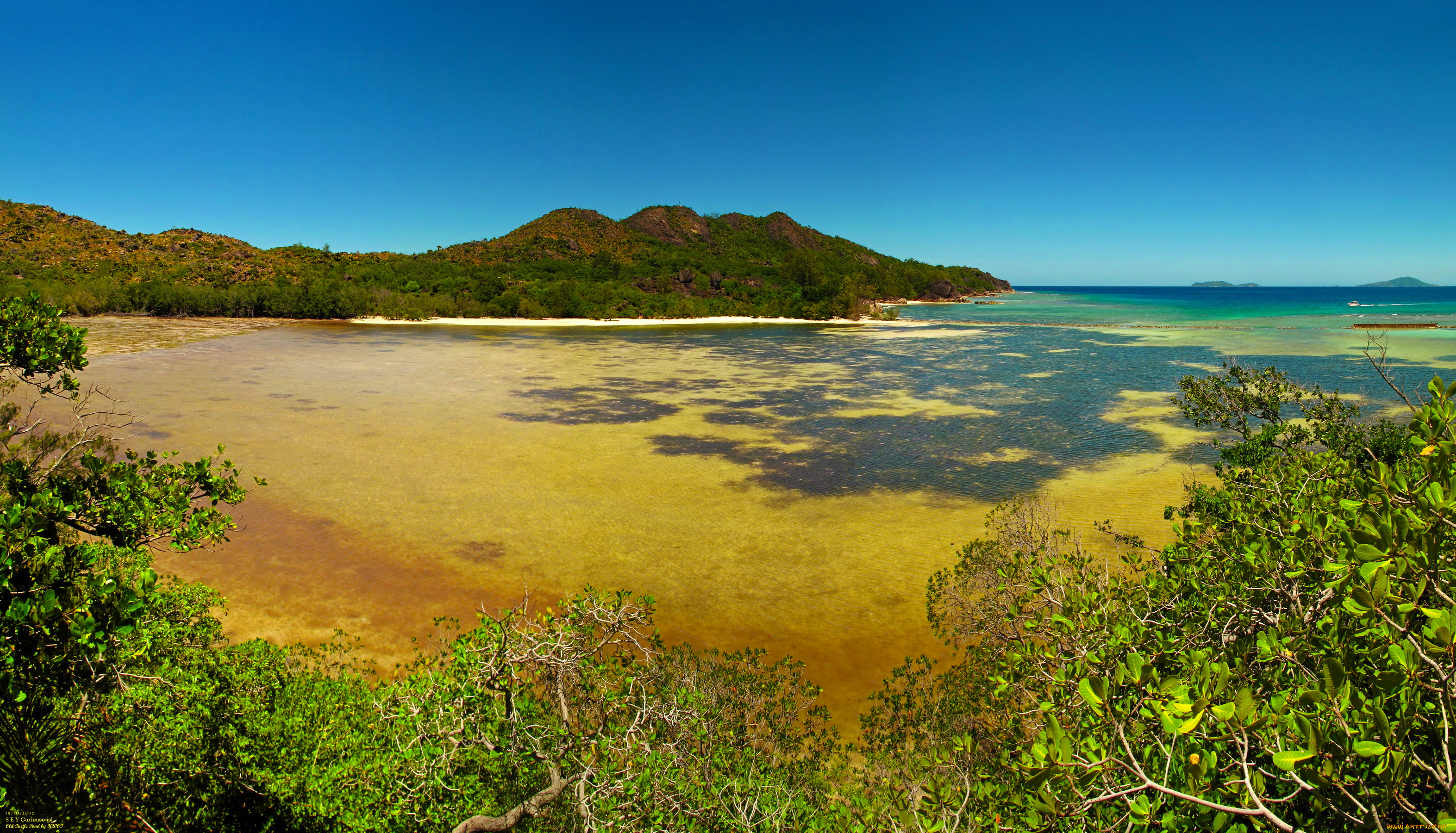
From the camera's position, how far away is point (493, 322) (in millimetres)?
63000

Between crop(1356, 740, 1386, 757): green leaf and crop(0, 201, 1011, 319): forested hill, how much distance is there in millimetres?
59441

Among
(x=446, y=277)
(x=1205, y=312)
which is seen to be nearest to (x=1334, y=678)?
(x=446, y=277)

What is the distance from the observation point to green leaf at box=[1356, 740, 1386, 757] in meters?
1.75

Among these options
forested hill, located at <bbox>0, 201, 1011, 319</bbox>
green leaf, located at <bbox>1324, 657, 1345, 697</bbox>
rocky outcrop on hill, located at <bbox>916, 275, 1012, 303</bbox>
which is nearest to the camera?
green leaf, located at <bbox>1324, 657, 1345, 697</bbox>

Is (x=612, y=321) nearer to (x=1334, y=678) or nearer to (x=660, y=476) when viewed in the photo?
(x=660, y=476)

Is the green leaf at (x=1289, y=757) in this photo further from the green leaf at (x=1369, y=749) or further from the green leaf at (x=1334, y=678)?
the green leaf at (x=1334, y=678)

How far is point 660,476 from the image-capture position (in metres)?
14.7

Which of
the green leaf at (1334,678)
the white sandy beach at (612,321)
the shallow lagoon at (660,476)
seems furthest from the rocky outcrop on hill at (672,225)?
the green leaf at (1334,678)

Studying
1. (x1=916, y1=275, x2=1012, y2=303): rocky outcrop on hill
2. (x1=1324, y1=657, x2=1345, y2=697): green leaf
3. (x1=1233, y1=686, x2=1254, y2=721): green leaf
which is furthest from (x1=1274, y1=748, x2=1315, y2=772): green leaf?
(x1=916, y1=275, x2=1012, y2=303): rocky outcrop on hill

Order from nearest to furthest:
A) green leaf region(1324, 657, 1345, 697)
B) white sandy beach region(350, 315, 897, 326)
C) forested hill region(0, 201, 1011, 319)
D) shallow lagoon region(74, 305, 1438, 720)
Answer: green leaf region(1324, 657, 1345, 697) → shallow lagoon region(74, 305, 1438, 720) → forested hill region(0, 201, 1011, 319) → white sandy beach region(350, 315, 897, 326)

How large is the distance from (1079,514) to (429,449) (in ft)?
47.2

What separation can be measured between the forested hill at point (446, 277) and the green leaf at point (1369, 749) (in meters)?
59.4

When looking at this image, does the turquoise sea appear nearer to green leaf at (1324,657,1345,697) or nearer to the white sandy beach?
the white sandy beach

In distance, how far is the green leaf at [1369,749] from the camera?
68.8 inches
